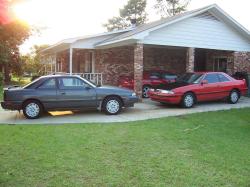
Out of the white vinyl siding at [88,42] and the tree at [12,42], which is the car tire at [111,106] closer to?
the white vinyl siding at [88,42]

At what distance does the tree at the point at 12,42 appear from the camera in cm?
2983

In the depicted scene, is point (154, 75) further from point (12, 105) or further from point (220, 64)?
point (12, 105)

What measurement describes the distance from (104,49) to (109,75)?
5.22ft

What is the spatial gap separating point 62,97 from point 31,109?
3.50 ft

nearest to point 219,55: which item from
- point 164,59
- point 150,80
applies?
point 164,59

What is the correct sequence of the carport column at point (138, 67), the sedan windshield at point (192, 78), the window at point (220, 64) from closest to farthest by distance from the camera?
1. the sedan windshield at point (192, 78)
2. the carport column at point (138, 67)
3. the window at point (220, 64)

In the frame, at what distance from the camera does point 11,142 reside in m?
7.98

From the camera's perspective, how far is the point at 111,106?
12.6 metres

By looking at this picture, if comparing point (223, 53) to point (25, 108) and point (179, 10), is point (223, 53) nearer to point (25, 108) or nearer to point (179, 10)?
point (25, 108)

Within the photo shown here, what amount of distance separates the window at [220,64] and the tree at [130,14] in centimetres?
3120

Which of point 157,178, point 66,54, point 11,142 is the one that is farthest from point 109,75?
point 157,178

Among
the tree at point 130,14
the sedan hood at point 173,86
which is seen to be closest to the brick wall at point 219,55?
the sedan hood at point 173,86

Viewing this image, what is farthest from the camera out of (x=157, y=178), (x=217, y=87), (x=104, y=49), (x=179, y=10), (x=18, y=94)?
(x=179, y=10)

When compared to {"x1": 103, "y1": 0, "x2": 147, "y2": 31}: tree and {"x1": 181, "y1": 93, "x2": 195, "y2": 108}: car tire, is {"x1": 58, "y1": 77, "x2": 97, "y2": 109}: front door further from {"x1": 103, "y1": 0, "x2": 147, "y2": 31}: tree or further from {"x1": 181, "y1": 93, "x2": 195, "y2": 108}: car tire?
{"x1": 103, "y1": 0, "x2": 147, "y2": 31}: tree
